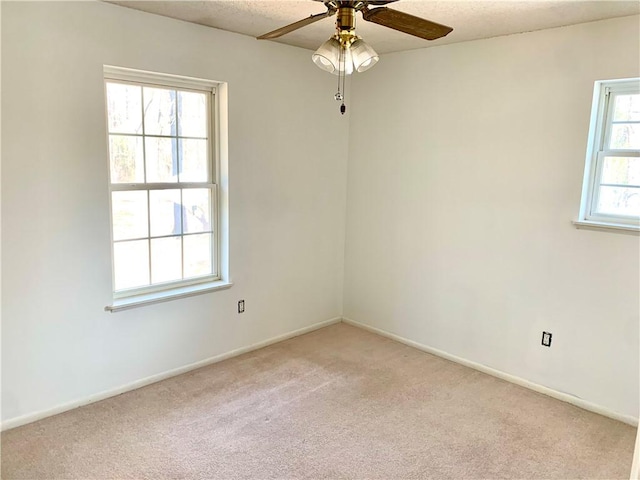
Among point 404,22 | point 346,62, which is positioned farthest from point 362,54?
point 404,22

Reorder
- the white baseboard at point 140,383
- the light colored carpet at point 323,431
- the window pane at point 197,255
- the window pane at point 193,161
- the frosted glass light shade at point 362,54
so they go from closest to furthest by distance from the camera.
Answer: the frosted glass light shade at point 362,54 < the light colored carpet at point 323,431 < the white baseboard at point 140,383 < the window pane at point 193,161 < the window pane at point 197,255

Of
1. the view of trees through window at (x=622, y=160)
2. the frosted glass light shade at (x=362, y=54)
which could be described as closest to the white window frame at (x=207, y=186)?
the frosted glass light shade at (x=362, y=54)

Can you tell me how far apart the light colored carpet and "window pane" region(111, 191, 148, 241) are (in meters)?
1.04

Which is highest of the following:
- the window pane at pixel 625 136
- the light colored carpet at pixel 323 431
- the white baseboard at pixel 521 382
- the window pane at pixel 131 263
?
the window pane at pixel 625 136

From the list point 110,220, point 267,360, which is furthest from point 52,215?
point 267,360

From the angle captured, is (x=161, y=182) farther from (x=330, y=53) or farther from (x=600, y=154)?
(x=600, y=154)

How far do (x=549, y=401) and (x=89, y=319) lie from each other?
299 centimetres

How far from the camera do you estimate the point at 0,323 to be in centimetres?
251

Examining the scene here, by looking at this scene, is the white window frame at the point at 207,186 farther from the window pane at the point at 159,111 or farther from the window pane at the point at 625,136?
the window pane at the point at 625,136

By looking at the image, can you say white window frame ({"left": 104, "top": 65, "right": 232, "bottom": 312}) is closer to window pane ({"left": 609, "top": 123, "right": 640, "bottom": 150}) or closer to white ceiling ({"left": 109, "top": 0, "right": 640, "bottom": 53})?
white ceiling ({"left": 109, "top": 0, "right": 640, "bottom": 53})

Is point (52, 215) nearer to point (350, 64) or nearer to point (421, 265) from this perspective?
point (350, 64)

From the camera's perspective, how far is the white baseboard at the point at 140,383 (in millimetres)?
2656

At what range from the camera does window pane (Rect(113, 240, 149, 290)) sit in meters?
3.03

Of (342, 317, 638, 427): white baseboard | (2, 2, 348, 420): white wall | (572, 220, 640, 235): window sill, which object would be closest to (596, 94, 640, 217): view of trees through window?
(572, 220, 640, 235): window sill
